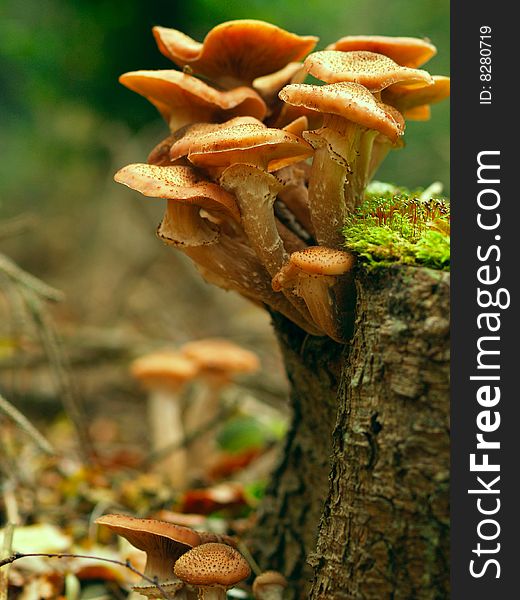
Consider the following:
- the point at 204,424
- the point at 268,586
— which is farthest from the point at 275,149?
the point at 204,424

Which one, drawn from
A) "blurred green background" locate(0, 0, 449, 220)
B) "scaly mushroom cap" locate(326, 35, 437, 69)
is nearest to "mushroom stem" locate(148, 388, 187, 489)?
"scaly mushroom cap" locate(326, 35, 437, 69)

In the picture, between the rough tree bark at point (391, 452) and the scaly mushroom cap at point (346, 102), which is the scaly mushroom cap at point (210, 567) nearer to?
the rough tree bark at point (391, 452)

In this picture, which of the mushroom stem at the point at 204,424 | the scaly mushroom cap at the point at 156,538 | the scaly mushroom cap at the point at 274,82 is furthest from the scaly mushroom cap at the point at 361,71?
the mushroom stem at the point at 204,424

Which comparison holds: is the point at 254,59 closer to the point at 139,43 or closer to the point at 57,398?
the point at 57,398

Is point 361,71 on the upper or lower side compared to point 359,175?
upper

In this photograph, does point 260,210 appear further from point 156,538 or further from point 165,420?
point 165,420

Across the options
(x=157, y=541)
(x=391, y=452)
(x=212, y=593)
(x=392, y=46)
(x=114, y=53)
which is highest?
(x=114, y=53)

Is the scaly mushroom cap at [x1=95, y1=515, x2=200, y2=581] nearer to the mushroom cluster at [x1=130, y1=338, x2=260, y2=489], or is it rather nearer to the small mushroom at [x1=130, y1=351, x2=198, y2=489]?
the mushroom cluster at [x1=130, y1=338, x2=260, y2=489]
